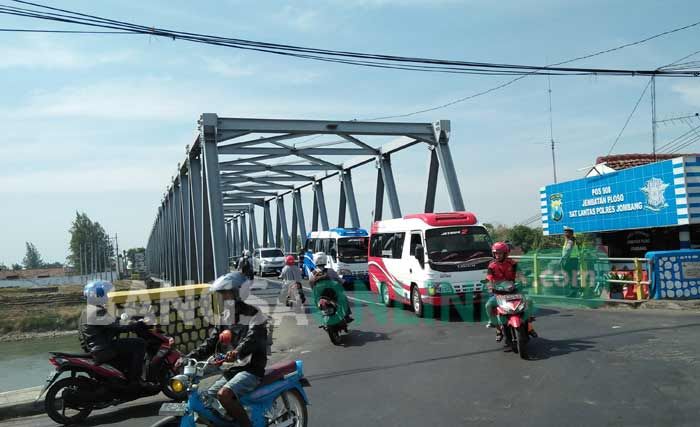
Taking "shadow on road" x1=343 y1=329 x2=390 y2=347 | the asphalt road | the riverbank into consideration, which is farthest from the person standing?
the riverbank

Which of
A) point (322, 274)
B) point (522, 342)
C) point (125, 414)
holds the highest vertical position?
point (322, 274)

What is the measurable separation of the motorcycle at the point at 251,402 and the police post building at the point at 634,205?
1693 cm

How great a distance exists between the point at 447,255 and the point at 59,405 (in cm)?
813

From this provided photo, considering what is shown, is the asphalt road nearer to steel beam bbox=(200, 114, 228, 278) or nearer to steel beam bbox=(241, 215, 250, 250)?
steel beam bbox=(200, 114, 228, 278)

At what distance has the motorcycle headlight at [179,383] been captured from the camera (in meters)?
4.16

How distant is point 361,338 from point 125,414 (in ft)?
16.3

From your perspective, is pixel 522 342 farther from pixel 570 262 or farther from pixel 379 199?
pixel 379 199

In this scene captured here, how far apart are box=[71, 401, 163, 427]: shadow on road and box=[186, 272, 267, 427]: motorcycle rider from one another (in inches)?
90.0

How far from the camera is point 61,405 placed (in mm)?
6406

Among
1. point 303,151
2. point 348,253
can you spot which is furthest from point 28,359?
point 303,151

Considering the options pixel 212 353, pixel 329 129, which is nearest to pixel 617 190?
pixel 329 129

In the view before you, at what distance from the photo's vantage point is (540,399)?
5965 millimetres

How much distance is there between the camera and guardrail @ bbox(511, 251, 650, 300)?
1282cm

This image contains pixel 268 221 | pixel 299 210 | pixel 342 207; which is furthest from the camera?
pixel 268 221
